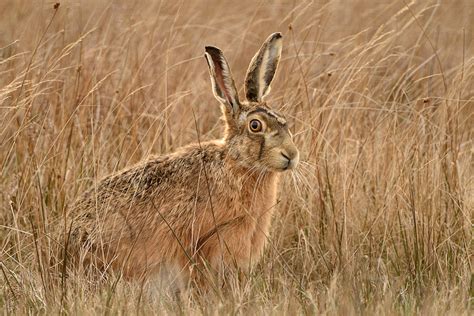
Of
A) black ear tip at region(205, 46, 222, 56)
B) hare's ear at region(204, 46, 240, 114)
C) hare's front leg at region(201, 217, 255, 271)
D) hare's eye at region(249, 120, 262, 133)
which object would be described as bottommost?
hare's front leg at region(201, 217, 255, 271)

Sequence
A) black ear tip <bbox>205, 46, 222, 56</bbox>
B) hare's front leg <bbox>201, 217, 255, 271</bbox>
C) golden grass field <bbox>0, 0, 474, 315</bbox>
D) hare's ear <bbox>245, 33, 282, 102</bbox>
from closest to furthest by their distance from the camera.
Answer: golden grass field <bbox>0, 0, 474, 315</bbox>, hare's front leg <bbox>201, 217, 255, 271</bbox>, black ear tip <bbox>205, 46, 222, 56</bbox>, hare's ear <bbox>245, 33, 282, 102</bbox>

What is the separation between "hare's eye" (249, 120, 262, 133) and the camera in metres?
5.45

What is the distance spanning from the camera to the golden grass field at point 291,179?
194 inches

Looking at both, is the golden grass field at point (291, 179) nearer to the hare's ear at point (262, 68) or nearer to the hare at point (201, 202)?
the hare at point (201, 202)

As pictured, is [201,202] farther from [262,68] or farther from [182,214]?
[262,68]

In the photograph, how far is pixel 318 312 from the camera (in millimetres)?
4555

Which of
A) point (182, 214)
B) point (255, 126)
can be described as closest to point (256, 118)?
point (255, 126)

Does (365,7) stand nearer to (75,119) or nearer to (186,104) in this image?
(186,104)

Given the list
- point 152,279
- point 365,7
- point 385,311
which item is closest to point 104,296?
point 152,279

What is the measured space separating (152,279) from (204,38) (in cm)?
420

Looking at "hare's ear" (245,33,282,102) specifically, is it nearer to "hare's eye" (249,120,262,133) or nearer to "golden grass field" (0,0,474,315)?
"hare's eye" (249,120,262,133)

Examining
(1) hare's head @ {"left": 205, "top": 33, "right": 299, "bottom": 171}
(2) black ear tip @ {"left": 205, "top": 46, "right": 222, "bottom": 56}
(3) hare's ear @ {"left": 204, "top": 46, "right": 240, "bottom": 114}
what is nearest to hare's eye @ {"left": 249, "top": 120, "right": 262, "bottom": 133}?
(1) hare's head @ {"left": 205, "top": 33, "right": 299, "bottom": 171}

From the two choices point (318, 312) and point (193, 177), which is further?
point (193, 177)

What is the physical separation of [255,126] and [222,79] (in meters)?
0.30
